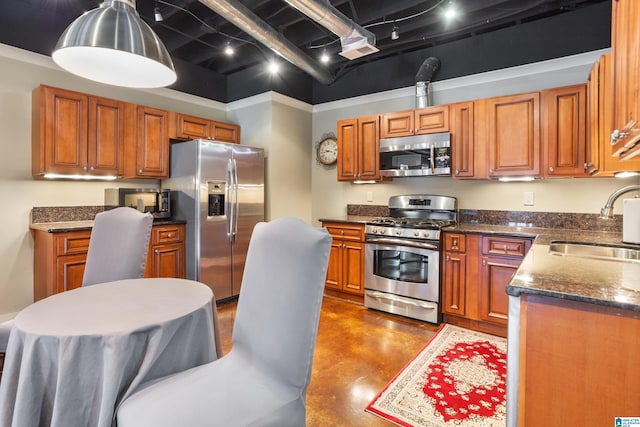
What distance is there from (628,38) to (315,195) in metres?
3.96

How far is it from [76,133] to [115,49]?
7.56ft

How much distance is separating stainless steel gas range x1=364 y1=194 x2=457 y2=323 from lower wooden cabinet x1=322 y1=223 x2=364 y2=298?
12 cm

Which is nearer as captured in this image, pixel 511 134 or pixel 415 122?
pixel 511 134

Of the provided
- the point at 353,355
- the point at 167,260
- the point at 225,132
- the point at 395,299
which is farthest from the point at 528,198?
the point at 167,260

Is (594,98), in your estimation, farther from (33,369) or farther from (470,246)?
Answer: (33,369)

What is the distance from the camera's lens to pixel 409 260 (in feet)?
11.2

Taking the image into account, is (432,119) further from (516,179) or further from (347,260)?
(347,260)

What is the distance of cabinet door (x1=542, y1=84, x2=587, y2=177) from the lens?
2816 millimetres

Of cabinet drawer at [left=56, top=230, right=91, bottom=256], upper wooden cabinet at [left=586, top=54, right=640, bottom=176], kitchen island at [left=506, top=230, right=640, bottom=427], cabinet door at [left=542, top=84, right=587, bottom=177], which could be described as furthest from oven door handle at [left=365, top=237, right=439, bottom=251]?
cabinet drawer at [left=56, top=230, right=91, bottom=256]

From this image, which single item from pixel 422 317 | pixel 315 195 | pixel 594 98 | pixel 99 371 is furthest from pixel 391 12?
pixel 99 371

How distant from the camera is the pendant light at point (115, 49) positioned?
1.45m

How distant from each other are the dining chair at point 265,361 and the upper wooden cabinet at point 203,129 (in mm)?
3096

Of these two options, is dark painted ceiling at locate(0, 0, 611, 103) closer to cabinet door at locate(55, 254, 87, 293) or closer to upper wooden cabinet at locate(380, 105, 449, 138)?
upper wooden cabinet at locate(380, 105, 449, 138)

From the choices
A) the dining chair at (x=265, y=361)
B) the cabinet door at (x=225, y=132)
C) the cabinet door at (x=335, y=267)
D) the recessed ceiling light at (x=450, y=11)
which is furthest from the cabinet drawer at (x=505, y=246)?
the cabinet door at (x=225, y=132)
